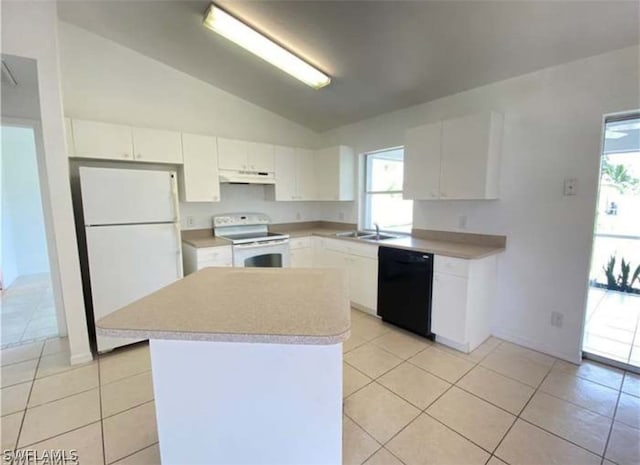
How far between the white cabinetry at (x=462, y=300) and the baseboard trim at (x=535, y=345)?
0.18 metres

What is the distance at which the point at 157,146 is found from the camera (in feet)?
9.67

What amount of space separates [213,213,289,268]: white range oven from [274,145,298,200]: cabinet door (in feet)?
1.49

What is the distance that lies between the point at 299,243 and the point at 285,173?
1.00 m

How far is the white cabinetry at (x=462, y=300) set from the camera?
2.46m

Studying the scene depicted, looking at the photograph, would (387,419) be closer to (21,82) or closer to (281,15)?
(281,15)

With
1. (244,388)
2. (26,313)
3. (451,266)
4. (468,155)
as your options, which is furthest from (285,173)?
(26,313)

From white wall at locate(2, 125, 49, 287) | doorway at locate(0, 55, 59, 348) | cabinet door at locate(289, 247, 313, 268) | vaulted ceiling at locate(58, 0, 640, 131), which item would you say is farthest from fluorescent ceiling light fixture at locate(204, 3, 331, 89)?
white wall at locate(2, 125, 49, 287)

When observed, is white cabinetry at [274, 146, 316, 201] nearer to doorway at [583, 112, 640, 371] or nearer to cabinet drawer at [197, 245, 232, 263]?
cabinet drawer at [197, 245, 232, 263]

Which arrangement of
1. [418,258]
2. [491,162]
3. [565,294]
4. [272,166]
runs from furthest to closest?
[272,166] < [418,258] < [491,162] < [565,294]

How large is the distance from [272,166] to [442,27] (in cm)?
242

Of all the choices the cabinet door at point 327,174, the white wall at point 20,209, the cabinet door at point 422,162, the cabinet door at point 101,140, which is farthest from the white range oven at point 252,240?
the white wall at point 20,209

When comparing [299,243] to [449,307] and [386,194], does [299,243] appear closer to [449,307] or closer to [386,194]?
[386,194]

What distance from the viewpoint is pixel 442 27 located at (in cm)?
203

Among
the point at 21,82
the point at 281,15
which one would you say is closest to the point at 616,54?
the point at 281,15
